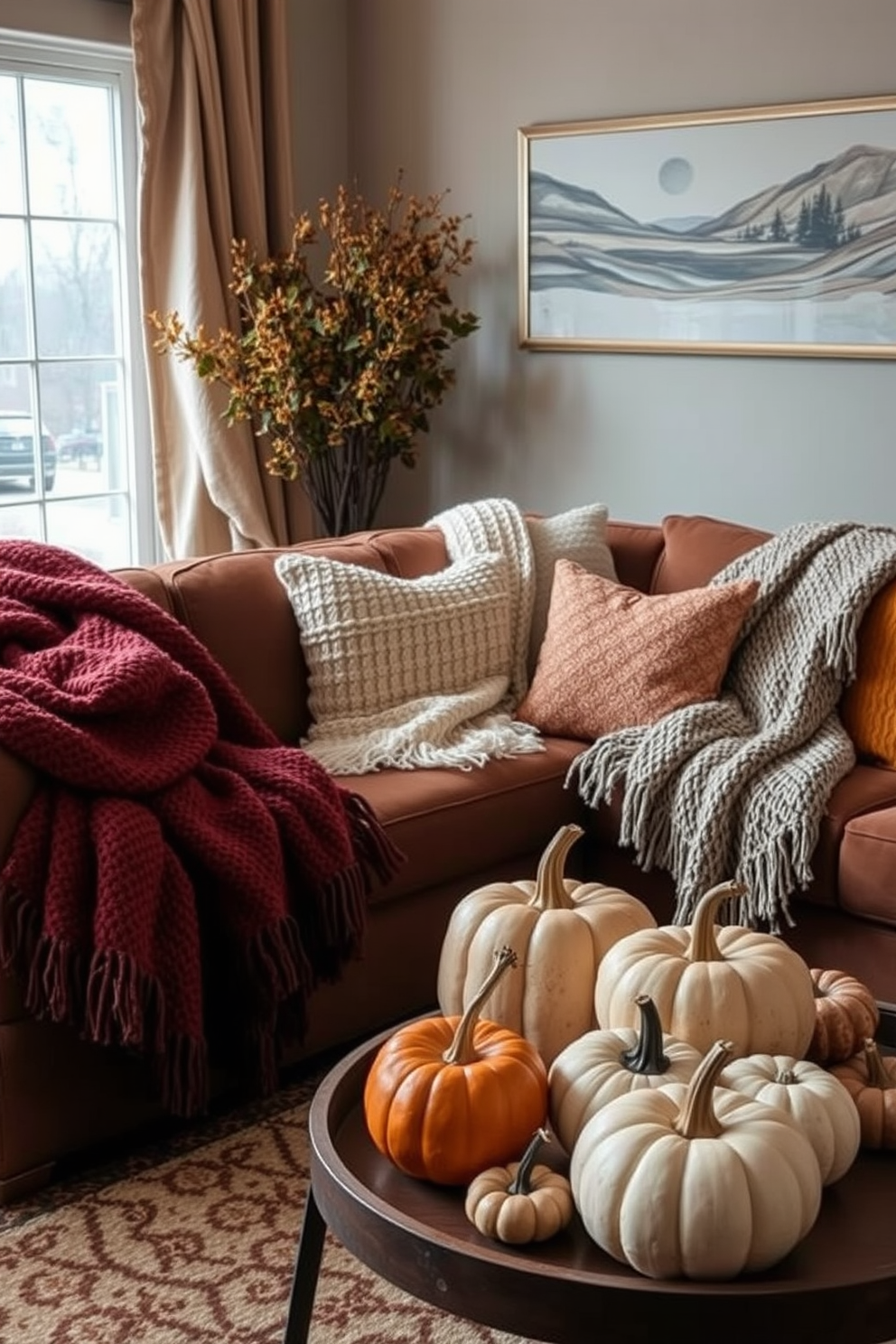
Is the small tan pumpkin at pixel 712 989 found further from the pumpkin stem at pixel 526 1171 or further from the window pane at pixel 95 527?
the window pane at pixel 95 527

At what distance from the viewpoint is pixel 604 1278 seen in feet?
4.94

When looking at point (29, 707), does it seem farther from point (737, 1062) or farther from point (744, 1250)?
point (744, 1250)

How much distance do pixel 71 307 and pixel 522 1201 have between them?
321cm

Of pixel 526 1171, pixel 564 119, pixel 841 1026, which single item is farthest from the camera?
pixel 564 119

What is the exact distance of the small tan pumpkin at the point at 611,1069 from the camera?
5.43 ft

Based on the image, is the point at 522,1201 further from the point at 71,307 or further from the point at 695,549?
the point at 71,307

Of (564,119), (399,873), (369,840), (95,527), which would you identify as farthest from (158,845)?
(564,119)

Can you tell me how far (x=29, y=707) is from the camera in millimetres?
2465

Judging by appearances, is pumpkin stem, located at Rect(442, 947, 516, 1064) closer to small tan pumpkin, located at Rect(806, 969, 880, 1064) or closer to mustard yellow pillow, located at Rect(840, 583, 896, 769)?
small tan pumpkin, located at Rect(806, 969, 880, 1064)

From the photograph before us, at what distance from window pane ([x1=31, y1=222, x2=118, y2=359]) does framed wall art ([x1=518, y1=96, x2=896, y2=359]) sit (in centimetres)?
109

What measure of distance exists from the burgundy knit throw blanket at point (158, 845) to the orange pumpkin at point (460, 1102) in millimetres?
710

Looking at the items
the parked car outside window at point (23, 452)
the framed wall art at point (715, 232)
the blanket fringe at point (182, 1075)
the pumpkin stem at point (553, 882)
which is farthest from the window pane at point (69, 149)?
the pumpkin stem at point (553, 882)

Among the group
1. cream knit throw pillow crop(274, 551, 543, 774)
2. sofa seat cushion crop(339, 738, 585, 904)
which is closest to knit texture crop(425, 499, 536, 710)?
cream knit throw pillow crop(274, 551, 543, 774)

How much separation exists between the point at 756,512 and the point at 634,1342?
9.41ft
